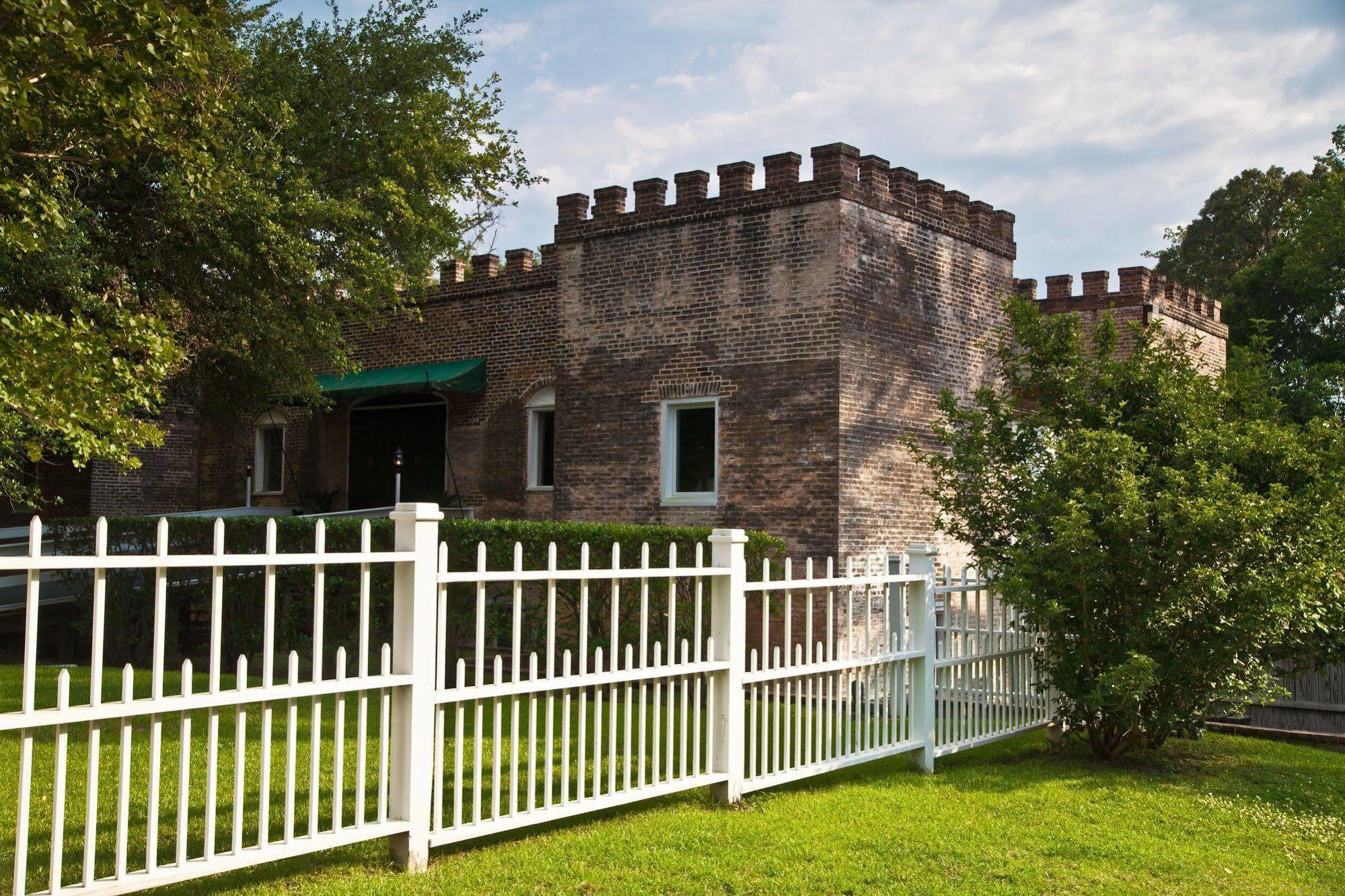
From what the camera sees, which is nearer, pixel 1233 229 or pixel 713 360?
pixel 713 360

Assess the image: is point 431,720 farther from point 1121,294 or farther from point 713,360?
point 1121,294

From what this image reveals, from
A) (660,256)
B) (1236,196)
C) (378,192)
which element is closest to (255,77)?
(378,192)

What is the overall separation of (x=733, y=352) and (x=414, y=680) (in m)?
10.5

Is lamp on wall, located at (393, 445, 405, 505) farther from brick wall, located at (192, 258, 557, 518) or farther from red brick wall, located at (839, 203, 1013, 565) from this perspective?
red brick wall, located at (839, 203, 1013, 565)

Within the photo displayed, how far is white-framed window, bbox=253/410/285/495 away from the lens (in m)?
22.1

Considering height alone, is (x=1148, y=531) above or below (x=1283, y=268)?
below

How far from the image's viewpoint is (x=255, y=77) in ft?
50.2

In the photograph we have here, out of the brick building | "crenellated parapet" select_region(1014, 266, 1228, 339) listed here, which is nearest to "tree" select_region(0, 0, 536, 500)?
the brick building

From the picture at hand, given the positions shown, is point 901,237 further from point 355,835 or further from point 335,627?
point 355,835

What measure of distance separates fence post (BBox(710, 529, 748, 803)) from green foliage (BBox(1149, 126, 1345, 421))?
5.38 meters

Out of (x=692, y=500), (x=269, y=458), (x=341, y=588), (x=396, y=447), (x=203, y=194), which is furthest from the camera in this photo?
(x=269, y=458)

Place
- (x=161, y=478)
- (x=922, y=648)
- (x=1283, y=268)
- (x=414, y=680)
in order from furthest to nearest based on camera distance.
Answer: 1. (x=1283, y=268)
2. (x=161, y=478)
3. (x=922, y=648)
4. (x=414, y=680)

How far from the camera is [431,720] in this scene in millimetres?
5133

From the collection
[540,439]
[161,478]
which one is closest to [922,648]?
[540,439]
